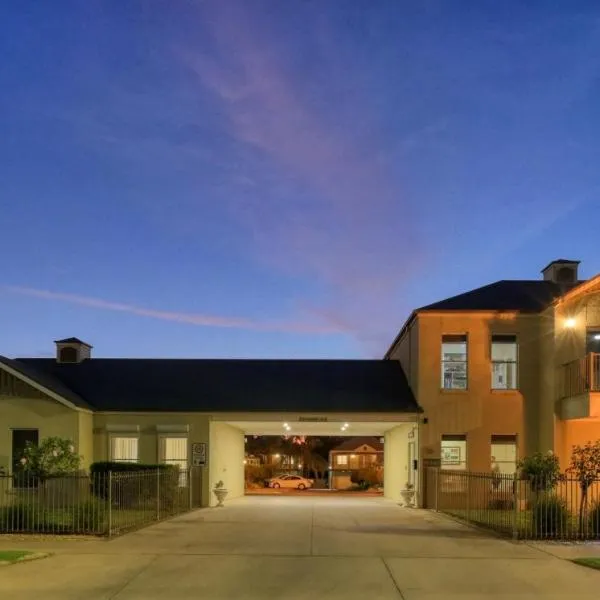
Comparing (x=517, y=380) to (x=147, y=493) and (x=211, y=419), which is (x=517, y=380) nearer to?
(x=211, y=419)

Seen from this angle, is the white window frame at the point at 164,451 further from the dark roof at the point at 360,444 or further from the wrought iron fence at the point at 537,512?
the dark roof at the point at 360,444

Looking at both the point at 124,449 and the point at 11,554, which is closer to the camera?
the point at 11,554

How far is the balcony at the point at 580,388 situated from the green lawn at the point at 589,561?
8997 mm

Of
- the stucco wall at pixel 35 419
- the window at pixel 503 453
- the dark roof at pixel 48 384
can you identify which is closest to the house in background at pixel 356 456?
the window at pixel 503 453

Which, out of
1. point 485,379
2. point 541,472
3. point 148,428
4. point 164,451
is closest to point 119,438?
point 148,428

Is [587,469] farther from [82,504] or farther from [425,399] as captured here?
[82,504]

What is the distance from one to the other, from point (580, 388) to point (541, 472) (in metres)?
6.11

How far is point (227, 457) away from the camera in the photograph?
3073 cm

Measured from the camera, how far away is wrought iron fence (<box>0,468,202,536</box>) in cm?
1582

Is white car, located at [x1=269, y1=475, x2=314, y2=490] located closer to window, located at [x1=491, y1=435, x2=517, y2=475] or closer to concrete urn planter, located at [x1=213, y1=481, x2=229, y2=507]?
concrete urn planter, located at [x1=213, y1=481, x2=229, y2=507]

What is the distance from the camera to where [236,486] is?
109 feet

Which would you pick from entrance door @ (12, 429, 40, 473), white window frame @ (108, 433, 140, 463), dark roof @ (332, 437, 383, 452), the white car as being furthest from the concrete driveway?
dark roof @ (332, 437, 383, 452)

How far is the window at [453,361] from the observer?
26.0 metres

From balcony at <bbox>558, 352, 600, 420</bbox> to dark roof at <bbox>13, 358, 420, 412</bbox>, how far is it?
15.9ft
